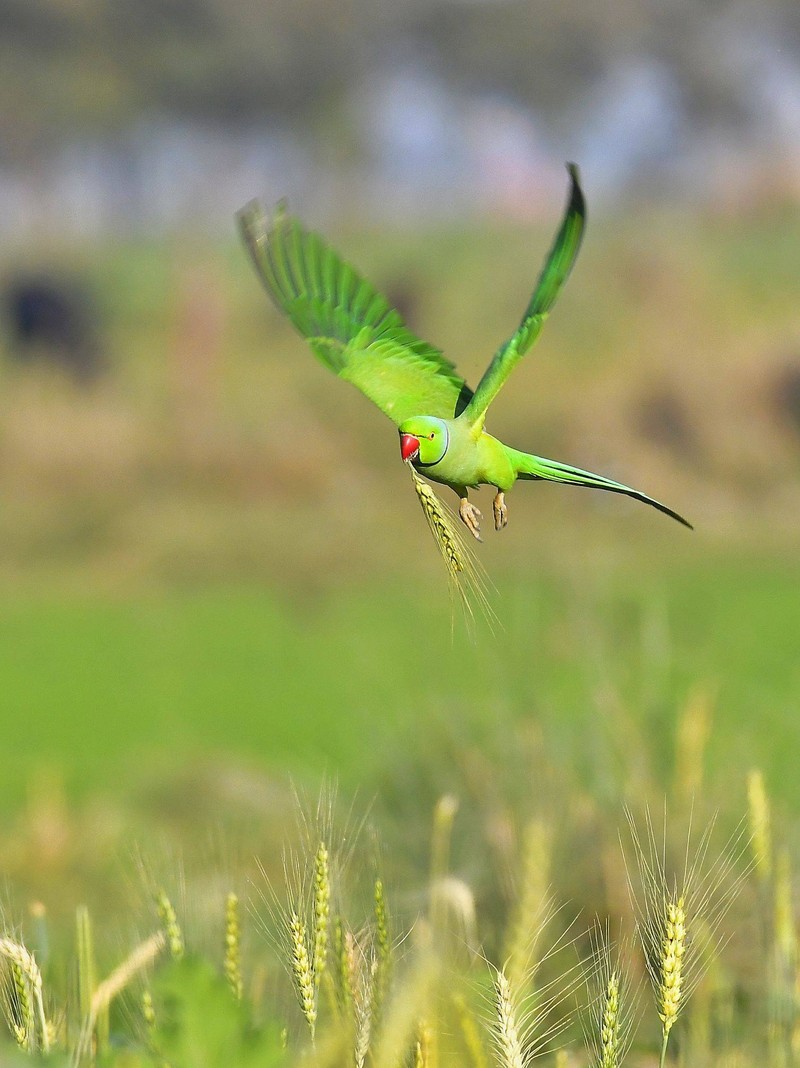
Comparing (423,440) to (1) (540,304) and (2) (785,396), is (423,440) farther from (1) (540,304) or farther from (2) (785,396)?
(2) (785,396)

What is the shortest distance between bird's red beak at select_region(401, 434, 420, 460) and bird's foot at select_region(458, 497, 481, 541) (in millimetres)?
39

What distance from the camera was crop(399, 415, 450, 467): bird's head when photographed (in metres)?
0.43

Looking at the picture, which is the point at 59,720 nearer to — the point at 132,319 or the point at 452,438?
the point at 452,438

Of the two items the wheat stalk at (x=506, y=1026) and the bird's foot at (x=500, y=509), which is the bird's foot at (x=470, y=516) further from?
the wheat stalk at (x=506, y=1026)

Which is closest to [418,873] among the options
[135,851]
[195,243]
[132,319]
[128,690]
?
[135,851]

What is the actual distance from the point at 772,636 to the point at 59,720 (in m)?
5.86

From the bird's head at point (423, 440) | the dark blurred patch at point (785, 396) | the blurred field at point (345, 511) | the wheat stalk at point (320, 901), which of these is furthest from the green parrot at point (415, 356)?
the dark blurred patch at point (785, 396)

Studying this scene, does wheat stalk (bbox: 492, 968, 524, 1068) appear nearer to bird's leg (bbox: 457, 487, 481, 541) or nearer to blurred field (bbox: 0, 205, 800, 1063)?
blurred field (bbox: 0, 205, 800, 1063)

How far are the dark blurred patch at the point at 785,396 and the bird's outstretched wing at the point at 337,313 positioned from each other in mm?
15145

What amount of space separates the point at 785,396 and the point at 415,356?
17259 mm

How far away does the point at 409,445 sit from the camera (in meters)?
0.44

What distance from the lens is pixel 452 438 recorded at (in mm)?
453

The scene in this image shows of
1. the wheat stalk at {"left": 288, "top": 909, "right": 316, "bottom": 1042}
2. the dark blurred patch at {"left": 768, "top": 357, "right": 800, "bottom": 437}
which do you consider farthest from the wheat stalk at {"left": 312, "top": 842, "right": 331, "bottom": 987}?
the dark blurred patch at {"left": 768, "top": 357, "right": 800, "bottom": 437}

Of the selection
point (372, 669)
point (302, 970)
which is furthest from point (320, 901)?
point (372, 669)
